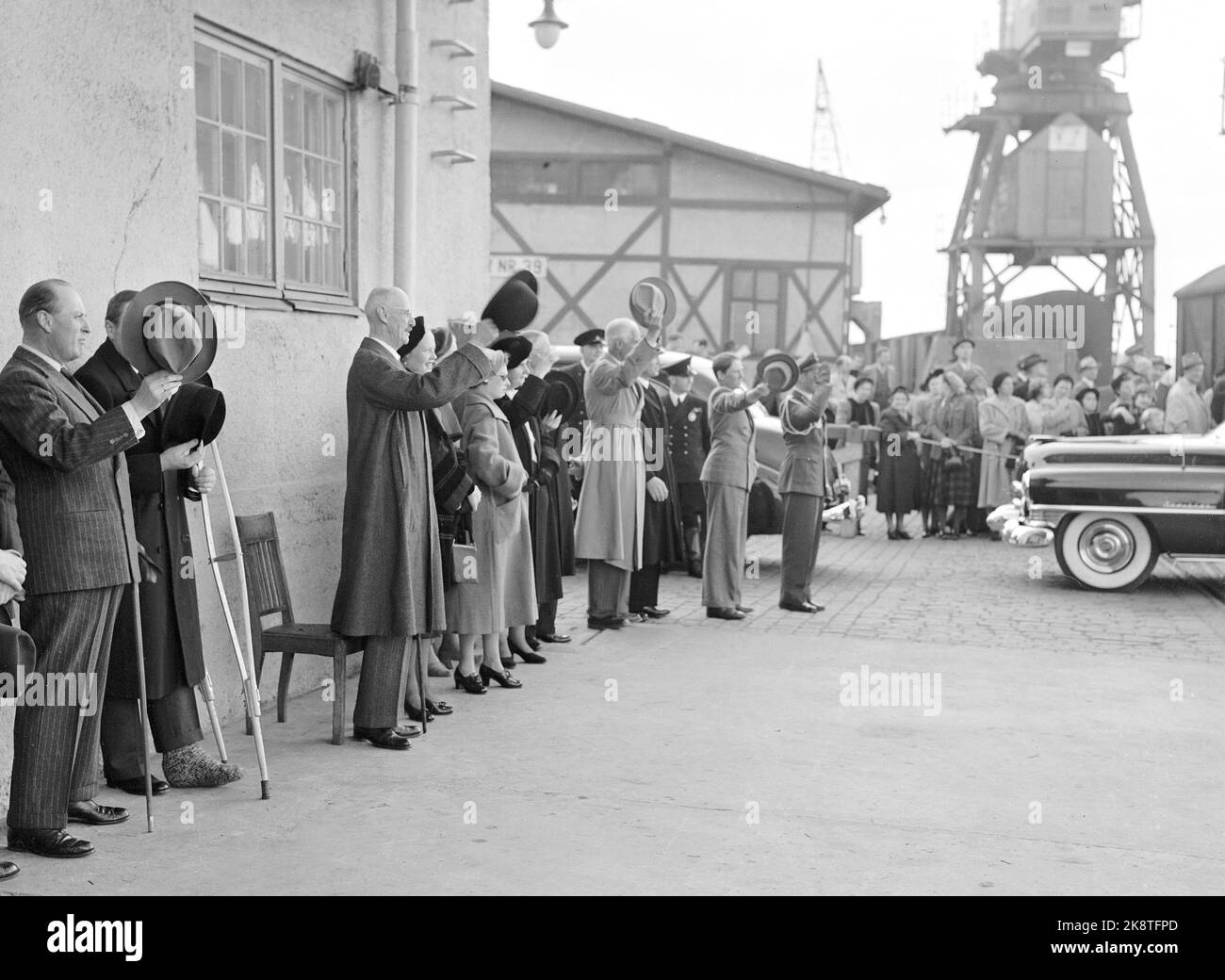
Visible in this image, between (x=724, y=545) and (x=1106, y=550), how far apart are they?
155 inches

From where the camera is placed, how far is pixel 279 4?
7.79 m

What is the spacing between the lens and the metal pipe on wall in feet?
29.0

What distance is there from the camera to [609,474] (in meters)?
10.1

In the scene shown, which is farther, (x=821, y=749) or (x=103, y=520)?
(x=821, y=749)

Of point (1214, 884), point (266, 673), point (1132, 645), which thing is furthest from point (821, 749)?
point (1132, 645)

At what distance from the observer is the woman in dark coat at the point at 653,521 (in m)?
10.6

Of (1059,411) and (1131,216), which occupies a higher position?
(1131,216)

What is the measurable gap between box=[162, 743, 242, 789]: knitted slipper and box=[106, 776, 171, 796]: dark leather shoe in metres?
0.07

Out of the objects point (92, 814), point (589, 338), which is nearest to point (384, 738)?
point (92, 814)

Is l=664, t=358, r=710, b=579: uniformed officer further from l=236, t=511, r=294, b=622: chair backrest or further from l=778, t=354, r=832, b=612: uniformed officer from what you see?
l=236, t=511, r=294, b=622: chair backrest

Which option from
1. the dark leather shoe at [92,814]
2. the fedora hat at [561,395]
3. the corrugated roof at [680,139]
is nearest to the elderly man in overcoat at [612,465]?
the fedora hat at [561,395]

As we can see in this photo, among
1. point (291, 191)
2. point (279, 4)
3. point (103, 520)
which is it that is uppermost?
point (279, 4)
